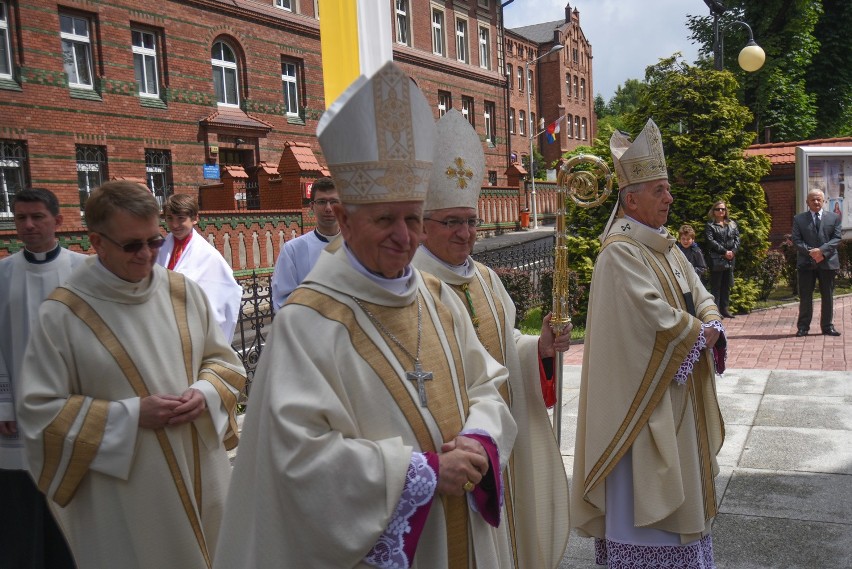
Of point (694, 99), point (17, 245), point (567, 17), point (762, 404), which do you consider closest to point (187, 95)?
point (17, 245)

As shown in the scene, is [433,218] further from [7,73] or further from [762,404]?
[7,73]

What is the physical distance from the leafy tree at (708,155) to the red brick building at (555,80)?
3753 cm

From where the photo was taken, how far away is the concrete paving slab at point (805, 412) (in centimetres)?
628

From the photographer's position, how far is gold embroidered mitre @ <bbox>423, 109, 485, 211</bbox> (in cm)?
328

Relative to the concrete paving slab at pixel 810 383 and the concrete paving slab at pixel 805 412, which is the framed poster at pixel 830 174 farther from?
the concrete paving slab at pixel 805 412

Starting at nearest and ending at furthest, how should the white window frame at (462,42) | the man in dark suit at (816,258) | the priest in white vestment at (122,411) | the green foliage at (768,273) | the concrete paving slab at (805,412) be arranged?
the priest in white vestment at (122,411) → the concrete paving slab at (805,412) → the man in dark suit at (816,258) → the green foliage at (768,273) → the white window frame at (462,42)

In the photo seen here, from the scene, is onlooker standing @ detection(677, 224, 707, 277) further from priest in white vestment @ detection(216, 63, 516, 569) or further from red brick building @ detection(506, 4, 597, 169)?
red brick building @ detection(506, 4, 597, 169)

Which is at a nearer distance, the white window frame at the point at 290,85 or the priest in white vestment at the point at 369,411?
the priest in white vestment at the point at 369,411

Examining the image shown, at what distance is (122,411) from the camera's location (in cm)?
285

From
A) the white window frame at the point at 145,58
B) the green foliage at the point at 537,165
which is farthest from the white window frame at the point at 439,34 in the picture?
the green foliage at the point at 537,165

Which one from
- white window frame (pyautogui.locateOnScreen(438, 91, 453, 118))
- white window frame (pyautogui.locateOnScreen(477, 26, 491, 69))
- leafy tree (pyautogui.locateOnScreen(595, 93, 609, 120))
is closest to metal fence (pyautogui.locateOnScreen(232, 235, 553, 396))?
white window frame (pyautogui.locateOnScreen(438, 91, 453, 118))

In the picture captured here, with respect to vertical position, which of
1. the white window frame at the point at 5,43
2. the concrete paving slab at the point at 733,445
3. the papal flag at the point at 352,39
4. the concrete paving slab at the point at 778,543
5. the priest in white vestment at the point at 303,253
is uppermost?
the white window frame at the point at 5,43

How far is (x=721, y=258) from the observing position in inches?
466

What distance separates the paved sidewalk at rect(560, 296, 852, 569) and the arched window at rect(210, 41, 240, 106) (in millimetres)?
15302
